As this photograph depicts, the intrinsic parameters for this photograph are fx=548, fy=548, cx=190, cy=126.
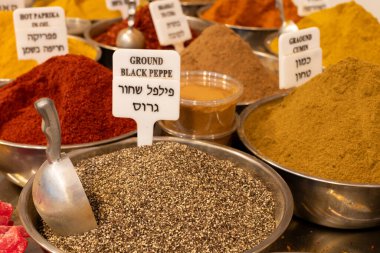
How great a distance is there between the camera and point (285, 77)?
153 cm

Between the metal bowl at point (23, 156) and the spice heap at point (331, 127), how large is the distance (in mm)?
365

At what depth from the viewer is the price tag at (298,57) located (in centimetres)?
152

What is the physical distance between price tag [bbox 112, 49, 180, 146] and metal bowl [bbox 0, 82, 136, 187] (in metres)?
0.12

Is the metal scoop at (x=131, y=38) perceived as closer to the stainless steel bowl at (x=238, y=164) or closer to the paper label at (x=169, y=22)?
the paper label at (x=169, y=22)

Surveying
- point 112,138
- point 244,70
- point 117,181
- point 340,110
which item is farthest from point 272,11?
point 117,181

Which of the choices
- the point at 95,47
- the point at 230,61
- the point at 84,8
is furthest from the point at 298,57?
the point at 84,8

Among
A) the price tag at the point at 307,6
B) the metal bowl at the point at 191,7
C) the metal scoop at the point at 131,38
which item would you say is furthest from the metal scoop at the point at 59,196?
the metal bowl at the point at 191,7

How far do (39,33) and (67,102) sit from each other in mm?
445

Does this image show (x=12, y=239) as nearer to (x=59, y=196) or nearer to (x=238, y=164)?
(x=59, y=196)

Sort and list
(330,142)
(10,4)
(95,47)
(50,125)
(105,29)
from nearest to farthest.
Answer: (50,125)
(330,142)
(95,47)
(10,4)
(105,29)

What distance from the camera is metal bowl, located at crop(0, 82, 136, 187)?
1226mm

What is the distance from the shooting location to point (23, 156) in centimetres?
124

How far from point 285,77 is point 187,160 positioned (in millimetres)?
533

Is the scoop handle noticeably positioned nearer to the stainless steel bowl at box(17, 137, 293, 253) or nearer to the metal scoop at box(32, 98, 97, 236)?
the metal scoop at box(32, 98, 97, 236)
